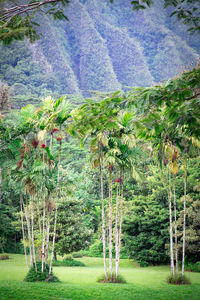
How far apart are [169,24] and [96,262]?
3391 inches

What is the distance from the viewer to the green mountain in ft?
187

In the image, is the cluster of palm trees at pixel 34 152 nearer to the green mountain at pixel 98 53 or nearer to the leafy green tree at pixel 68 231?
the leafy green tree at pixel 68 231

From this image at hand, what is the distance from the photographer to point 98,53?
74.0m

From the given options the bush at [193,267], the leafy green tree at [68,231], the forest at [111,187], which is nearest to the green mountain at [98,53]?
the leafy green tree at [68,231]

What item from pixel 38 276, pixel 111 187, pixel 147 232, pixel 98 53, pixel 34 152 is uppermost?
pixel 98 53

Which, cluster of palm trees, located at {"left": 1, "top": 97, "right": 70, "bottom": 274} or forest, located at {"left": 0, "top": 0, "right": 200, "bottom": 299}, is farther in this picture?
cluster of palm trees, located at {"left": 1, "top": 97, "right": 70, "bottom": 274}

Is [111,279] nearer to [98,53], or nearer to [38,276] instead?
[38,276]

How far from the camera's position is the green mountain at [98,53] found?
2242 inches

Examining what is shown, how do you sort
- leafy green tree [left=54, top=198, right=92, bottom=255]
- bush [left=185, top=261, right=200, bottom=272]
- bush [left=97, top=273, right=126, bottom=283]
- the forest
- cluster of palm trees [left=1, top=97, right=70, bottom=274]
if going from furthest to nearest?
leafy green tree [left=54, top=198, right=92, bottom=255]
bush [left=185, top=261, right=200, bottom=272]
bush [left=97, top=273, right=126, bottom=283]
cluster of palm trees [left=1, top=97, right=70, bottom=274]
the forest

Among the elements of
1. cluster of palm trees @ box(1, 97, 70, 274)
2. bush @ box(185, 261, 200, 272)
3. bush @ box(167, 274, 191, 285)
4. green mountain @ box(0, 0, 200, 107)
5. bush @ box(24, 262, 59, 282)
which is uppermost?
green mountain @ box(0, 0, 200, 107)

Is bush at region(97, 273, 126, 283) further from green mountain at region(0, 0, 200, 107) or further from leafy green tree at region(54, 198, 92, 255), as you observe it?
green mountain at region(0, 0, 200, 107)

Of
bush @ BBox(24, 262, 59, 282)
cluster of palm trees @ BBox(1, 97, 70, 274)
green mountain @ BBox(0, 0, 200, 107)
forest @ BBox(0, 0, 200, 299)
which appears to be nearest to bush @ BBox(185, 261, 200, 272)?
forest @ BBox(0, 0, 200, 299)

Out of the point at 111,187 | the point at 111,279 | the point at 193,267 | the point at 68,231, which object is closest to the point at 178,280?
the point at 111,279

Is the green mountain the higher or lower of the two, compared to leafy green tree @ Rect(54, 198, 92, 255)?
higher
